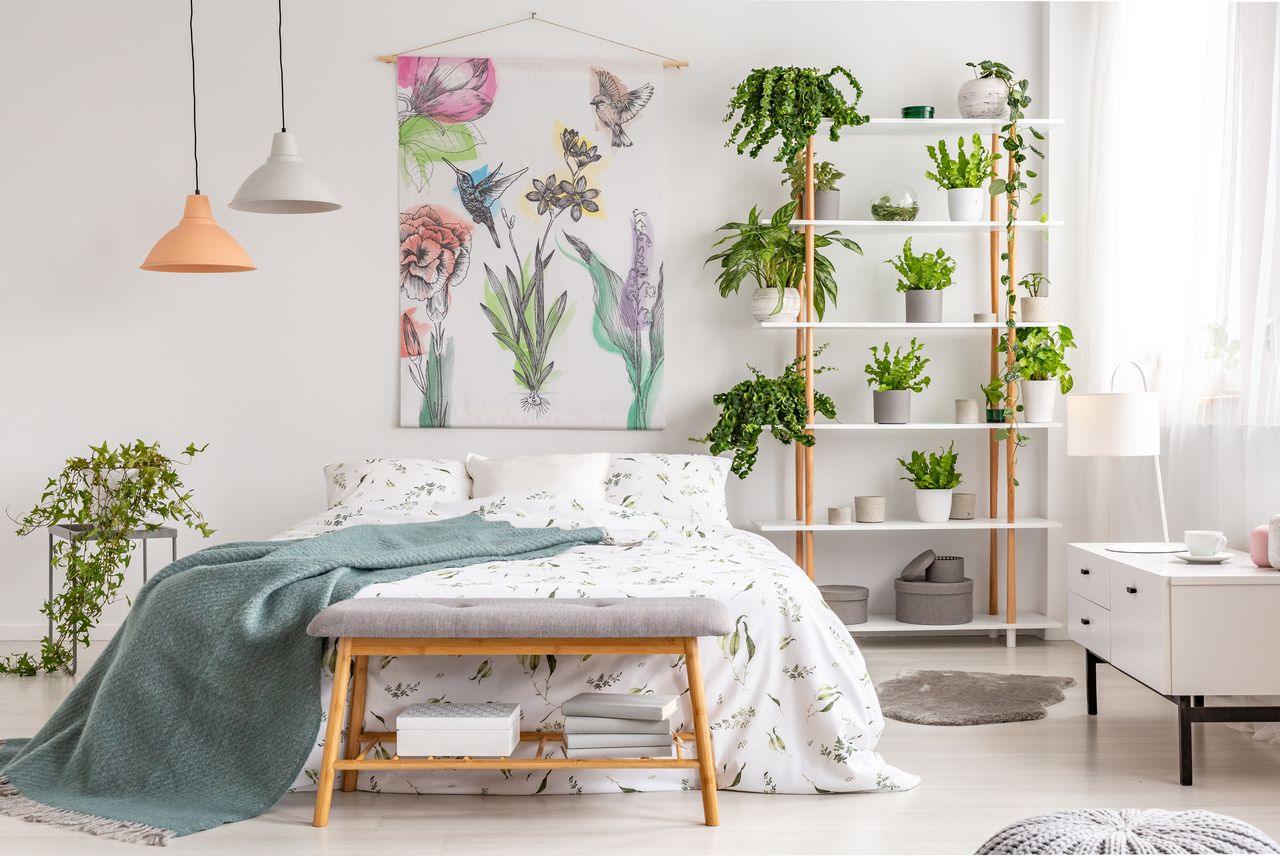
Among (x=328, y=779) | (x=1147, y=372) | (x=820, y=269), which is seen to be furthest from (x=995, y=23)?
(x=328, y=779)

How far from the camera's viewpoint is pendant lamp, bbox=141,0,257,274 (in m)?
4.15

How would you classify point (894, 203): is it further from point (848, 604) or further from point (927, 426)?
point (848, 604)

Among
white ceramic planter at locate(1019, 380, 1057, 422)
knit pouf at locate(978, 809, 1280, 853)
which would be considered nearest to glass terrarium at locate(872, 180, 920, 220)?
white ceramic planter at locate(1019, 380, 1057, 422)

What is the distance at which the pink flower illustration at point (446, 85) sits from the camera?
193 inches

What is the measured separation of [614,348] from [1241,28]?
8.37ft

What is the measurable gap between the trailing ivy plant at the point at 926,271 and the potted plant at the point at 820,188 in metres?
0.36

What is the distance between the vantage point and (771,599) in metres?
2.90

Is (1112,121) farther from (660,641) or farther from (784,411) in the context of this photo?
(660,641)

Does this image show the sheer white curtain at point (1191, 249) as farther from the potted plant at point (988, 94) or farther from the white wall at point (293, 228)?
the white wall at point (293, 228)

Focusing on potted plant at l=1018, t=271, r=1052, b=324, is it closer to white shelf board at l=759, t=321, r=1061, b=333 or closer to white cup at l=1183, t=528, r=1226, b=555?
white shelf board at l=759, t=321, r=1061, b=333

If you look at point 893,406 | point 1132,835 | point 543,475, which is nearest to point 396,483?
point 543,475

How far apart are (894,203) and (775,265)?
548 millimetres

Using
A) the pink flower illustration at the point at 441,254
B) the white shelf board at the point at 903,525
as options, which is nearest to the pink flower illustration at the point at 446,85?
the pink flower illustration at the point at 441,254

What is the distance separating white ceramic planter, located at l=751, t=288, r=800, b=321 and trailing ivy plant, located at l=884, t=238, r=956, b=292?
45 cm
